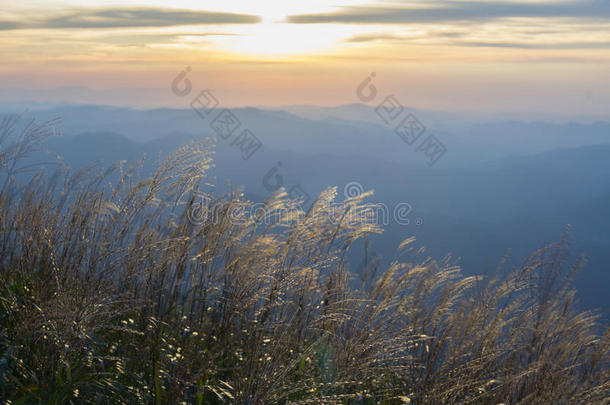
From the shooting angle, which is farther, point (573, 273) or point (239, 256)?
point (573, 273)

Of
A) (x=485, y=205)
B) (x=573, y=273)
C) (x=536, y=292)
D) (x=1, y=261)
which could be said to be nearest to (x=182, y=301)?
(x=1, y=261)

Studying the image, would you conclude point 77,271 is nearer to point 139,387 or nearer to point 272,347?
point 139,387

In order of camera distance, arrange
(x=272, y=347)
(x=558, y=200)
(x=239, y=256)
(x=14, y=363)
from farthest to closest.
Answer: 1. (x=558, y=200)
2. (x=239, y=256)
3. (x=272, y=347)
4. (x=14, y=363)

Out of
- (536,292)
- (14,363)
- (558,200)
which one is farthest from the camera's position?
(558,200)

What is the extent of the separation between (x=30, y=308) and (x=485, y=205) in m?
196

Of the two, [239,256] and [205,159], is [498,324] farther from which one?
[205,159]

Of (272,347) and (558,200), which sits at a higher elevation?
(558,200)

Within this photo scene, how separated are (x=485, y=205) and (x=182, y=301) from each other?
195479 millimetres

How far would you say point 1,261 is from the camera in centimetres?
252

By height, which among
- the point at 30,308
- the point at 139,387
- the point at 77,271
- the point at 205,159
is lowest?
the point at 139,387

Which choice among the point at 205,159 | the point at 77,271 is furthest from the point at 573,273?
the point at 77,271

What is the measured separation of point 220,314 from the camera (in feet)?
7.97

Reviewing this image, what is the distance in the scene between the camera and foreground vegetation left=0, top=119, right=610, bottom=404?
1.86m

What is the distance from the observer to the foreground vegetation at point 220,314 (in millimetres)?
1863
